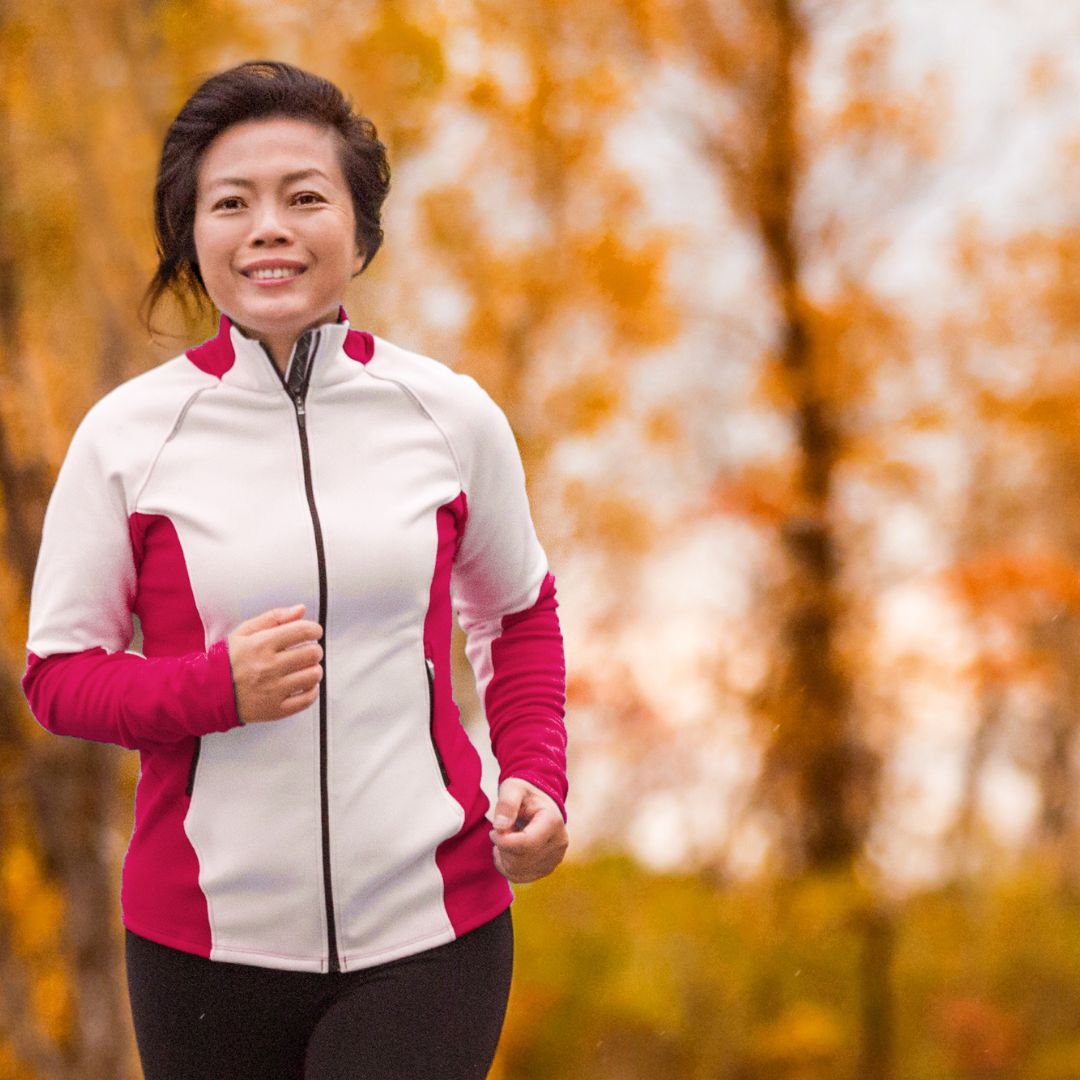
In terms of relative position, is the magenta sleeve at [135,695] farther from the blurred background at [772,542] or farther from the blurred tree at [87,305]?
the blurred background at [772,542]

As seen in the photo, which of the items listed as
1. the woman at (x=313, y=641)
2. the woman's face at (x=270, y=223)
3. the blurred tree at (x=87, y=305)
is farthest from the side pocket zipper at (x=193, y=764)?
the blurred tree at (x=87, y=305)

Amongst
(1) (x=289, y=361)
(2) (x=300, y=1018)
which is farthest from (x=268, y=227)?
(2) (x=300, y=1018)

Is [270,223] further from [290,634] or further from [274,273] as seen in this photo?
[290,634]

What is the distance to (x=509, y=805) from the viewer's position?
3.58 feet

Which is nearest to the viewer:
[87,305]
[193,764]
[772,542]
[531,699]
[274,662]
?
[274,662]

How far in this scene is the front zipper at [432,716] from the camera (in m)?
1.10

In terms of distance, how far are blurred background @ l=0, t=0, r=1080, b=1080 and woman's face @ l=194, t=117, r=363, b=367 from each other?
433cm

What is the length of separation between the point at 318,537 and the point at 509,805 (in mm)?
274

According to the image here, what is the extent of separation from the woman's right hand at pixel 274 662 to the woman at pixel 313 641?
3 centimetres

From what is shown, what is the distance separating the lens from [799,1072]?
7.32m

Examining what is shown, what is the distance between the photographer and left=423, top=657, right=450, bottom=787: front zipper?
1.10 m

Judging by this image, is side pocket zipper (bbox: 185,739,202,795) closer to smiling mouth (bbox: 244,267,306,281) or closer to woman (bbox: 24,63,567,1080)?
woman (bbox: 24,63,567,1080)

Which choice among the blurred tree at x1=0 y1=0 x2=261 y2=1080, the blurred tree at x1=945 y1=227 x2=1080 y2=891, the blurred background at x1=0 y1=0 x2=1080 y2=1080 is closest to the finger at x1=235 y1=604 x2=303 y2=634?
the blurred tree at x1=0 y1=0 x2=261 y2=1080

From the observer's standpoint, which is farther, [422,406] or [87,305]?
[87,305]
